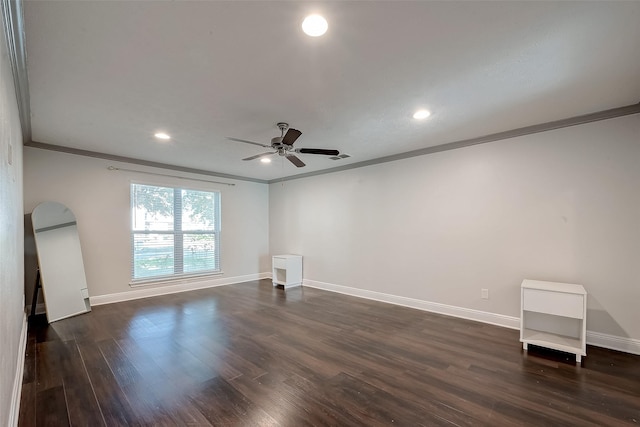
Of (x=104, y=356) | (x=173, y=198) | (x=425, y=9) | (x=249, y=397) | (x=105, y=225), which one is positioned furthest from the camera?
(x=173, y=198)

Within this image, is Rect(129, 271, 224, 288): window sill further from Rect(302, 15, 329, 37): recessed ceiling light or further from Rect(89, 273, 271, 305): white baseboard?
Rect(302, 15, 329, 37): recessed ceiling light

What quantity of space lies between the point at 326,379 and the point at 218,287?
164 inches

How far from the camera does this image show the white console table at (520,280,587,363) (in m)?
2.70

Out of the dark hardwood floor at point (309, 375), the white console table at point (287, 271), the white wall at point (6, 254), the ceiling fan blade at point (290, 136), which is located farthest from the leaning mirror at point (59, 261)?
the ceiling fan blade at point (290, 136)

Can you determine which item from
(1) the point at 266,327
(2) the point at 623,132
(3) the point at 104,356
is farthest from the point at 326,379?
(2) the point at 623,132

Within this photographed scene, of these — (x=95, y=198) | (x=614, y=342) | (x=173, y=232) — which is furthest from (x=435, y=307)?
(x=95, y=198)

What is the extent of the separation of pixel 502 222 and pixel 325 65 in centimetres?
303

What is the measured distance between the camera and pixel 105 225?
4.68 meters

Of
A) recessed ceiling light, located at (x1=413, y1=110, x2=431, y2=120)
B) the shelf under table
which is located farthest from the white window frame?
the shelf under table

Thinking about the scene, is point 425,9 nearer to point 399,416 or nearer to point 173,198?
point 399,416

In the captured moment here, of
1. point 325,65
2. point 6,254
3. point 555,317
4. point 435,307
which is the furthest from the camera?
point 435,307

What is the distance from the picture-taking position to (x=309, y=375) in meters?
2.43

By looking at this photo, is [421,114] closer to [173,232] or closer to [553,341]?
[553,341]

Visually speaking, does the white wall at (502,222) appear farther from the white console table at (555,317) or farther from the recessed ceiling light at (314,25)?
the recessed ceiling light at (314,25)
